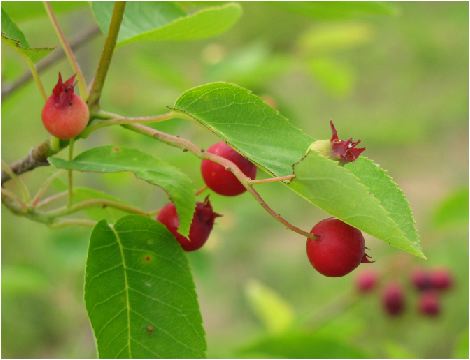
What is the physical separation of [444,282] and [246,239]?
303 cm

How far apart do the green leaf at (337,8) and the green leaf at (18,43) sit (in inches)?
20.3

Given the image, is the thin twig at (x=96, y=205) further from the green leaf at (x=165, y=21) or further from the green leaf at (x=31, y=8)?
the green leaf at (x=31, y=8)

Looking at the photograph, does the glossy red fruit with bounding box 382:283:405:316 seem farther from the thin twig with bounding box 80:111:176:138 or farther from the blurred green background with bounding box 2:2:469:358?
the thin twig with bounding box 80:111:176:138

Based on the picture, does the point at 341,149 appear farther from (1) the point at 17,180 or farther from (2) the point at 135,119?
(1) the point at 17,180

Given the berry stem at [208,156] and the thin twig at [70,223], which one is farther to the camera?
the thin twig at [70,223]

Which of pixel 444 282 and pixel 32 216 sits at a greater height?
pixel 444 282

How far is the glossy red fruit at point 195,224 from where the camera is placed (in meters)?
0.92

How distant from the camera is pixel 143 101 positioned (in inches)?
116

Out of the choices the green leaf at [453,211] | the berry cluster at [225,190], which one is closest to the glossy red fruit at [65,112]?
the berry cluster at [225,190]

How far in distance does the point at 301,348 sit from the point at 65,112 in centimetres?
79

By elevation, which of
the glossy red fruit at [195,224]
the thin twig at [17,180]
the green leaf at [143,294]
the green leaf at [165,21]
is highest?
the green leaf at [165,21]

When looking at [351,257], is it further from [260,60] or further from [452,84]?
[452,84]

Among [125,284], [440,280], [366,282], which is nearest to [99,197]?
[125,284]

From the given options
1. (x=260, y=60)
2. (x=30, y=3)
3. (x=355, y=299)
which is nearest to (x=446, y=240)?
(x=355, y=299)
